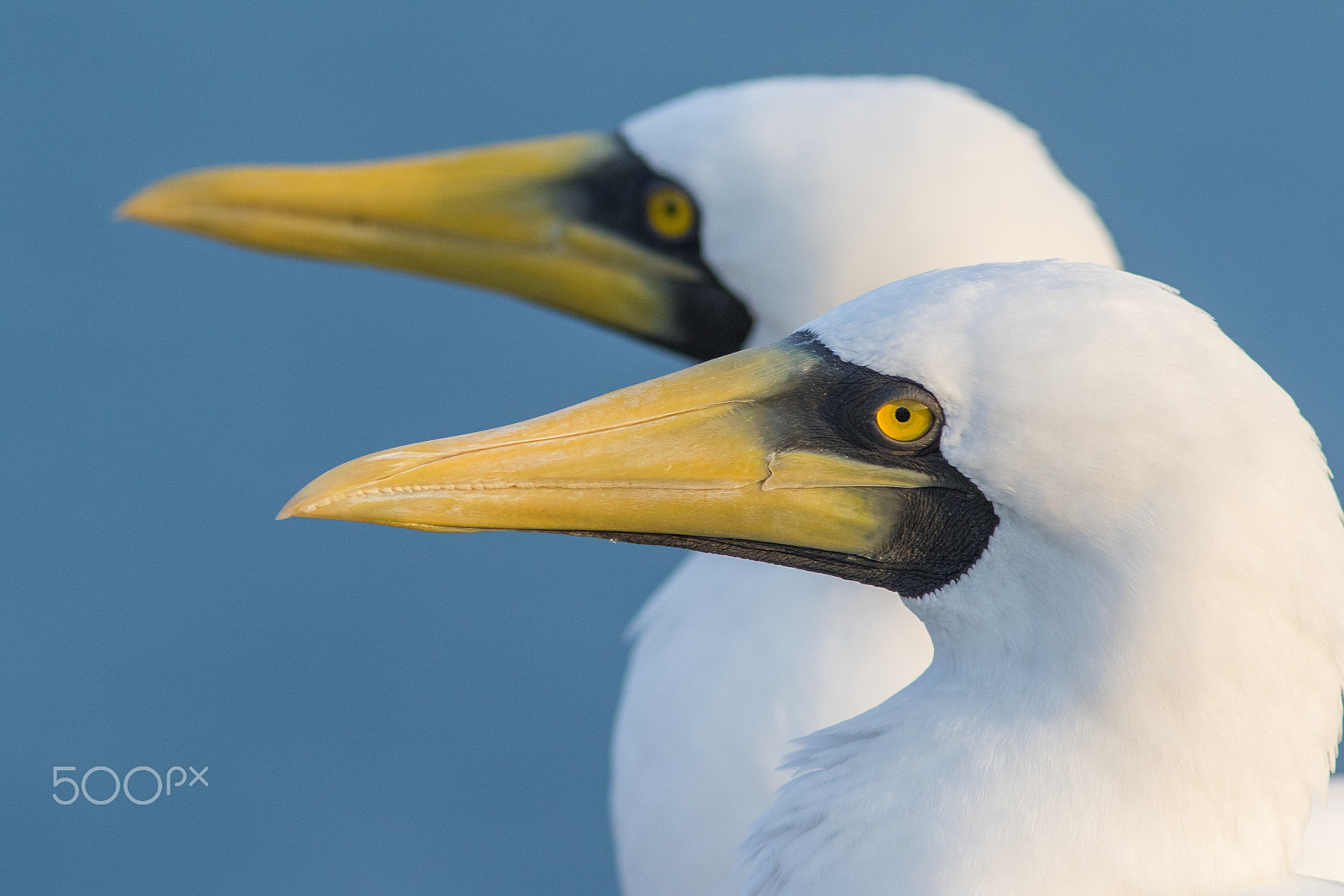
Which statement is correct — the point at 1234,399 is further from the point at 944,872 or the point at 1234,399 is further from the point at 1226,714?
the point at 944,872

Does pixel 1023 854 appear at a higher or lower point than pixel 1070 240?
lower

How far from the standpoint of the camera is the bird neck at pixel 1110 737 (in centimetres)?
114

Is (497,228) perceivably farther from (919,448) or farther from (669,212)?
(919,448)

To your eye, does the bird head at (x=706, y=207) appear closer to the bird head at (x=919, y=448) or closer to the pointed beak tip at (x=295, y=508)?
the bird head at (x=919, y=448)

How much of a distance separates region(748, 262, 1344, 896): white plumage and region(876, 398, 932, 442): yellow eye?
0.03 metres

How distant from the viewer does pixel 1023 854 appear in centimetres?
119

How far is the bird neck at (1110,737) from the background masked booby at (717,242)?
465 mm

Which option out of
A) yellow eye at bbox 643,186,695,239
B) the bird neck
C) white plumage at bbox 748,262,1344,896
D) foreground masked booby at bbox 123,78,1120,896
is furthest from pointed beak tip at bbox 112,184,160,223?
the bird neck

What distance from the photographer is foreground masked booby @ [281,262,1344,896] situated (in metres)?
1.14

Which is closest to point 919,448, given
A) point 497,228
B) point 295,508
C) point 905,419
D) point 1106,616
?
point 905,419

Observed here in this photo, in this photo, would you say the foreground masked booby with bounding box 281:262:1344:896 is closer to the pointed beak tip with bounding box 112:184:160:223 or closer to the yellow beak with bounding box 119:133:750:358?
the yellow beak with bounding box 119:133:750:358

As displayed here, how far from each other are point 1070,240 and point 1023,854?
1049mm

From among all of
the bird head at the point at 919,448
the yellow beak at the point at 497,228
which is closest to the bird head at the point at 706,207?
the yellow beak at the point at 497,228

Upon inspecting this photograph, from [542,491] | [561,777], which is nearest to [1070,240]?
[542,491]
